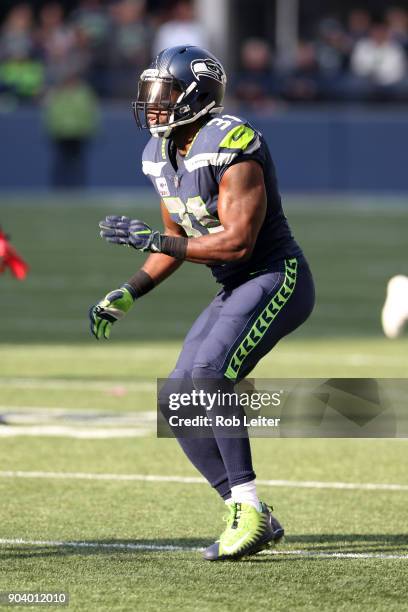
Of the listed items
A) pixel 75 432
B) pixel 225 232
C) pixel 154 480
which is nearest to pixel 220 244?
pixel 225 232

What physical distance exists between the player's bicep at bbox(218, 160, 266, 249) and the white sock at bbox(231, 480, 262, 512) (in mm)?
885

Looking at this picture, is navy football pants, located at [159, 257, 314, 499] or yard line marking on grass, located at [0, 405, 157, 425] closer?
navy football pants, located at [159, 257, 314, 499]

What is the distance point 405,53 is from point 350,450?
1907 centimetres

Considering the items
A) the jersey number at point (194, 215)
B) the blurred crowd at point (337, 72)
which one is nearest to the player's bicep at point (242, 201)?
the jersey number at point (194, 215)

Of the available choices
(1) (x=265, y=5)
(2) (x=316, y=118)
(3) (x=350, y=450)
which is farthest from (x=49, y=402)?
(1) (x=265, y=5)

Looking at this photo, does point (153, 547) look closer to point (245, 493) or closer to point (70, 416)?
point (245, 493)

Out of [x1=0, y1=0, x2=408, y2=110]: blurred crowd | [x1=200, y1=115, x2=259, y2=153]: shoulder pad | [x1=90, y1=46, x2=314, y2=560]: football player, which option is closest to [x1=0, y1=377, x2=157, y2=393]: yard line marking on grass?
[x1=90, y1=46, x2=314, y2=560]: football player

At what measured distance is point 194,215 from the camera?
222 inches

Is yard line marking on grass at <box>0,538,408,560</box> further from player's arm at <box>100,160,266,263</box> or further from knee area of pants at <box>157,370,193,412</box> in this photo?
player's arm at <box>100,160,266,263</box>

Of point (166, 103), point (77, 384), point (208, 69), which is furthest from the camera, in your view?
point (77, 384)

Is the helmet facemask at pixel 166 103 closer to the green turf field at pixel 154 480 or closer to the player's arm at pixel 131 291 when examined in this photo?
the player's arm at pixel 131 291

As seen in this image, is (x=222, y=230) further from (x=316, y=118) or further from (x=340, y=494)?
(x=316, y=118)

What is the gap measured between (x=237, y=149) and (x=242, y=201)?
19cm

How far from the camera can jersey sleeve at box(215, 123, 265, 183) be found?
17.8 feet
